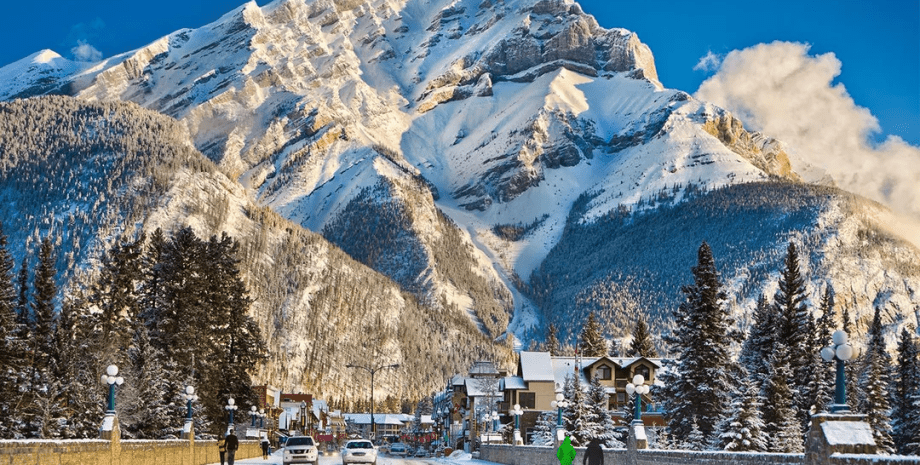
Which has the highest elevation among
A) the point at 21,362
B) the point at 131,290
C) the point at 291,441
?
the point at 131,290

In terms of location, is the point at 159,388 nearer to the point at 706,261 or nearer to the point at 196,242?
the point at 196,242

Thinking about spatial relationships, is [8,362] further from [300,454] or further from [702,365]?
[702,365]

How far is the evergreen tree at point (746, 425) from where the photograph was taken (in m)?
53.2

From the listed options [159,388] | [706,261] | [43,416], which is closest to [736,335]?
[706,261]

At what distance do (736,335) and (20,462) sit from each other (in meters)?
48.4

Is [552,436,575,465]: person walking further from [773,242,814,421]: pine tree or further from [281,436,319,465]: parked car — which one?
[773,242,814,421]: pine tree

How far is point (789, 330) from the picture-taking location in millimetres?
74375

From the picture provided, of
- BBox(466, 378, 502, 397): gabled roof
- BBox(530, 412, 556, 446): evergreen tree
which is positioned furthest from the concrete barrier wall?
BBox(466, 378, 502, 397): gabled roof

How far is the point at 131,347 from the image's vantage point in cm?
6494

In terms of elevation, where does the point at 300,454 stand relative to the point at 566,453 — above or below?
below

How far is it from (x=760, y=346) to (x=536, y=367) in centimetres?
3826

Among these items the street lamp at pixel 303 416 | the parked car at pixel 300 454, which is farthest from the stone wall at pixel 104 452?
the street lamp at pixel 303 416

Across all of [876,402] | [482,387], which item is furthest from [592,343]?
[876,402]

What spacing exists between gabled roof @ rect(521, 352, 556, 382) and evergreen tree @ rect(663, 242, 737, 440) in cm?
4367
